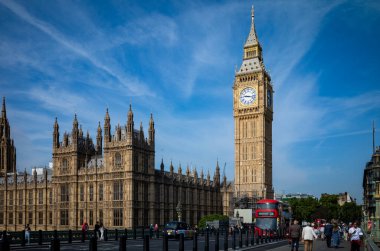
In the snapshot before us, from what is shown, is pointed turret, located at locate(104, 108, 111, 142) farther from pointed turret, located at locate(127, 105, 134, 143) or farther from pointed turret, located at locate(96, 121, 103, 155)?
pointed turret, located at locate(96, 121, 103, 155)

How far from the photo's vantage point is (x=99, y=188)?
70.5 meters

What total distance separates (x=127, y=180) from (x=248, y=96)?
46.3 m

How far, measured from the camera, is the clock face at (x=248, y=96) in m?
105

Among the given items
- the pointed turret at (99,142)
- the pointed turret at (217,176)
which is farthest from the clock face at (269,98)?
the pointed turret at (99,142)

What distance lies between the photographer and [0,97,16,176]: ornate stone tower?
99812 mm

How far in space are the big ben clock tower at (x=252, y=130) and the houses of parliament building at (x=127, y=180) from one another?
22 centimetres

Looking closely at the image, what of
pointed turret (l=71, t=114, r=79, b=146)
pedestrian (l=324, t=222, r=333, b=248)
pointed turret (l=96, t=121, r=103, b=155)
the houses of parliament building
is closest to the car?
pedestrian (l=324, t=222, r=333, b=248)

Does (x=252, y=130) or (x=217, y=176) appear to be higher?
(x=252, y=130)

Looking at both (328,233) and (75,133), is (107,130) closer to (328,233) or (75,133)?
(75,133)

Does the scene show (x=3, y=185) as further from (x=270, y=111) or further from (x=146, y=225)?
(x=270, y=111)

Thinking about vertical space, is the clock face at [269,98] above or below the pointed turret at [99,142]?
above

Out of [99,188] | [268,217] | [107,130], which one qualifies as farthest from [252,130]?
[268,217]

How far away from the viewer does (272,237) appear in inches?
1705

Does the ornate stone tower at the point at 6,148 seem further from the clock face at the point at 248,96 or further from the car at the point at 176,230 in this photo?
the car at the point at 176,230
